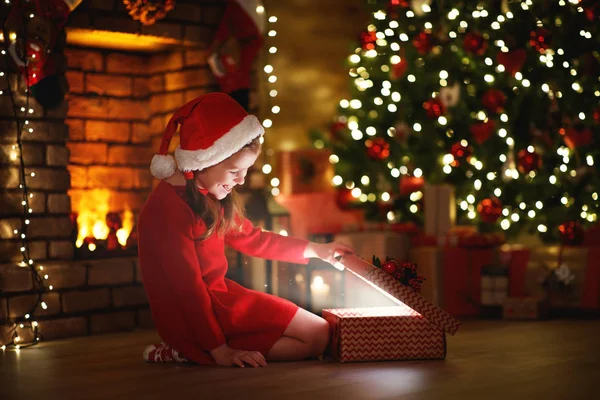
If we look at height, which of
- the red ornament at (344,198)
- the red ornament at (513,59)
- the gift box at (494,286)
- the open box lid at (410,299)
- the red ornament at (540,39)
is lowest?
the gift box at (494,286)

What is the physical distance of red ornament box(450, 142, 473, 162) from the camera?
203 inches

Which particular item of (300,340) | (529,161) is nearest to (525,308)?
(529,161)

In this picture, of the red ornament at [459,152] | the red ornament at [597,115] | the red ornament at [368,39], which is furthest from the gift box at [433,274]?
the red ornament at [368,39]

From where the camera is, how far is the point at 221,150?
9.84 ft

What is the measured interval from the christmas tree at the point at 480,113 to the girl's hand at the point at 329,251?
1989 mm

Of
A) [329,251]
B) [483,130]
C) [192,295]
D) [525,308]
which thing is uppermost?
[483,130]

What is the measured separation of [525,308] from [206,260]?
1.89 metres

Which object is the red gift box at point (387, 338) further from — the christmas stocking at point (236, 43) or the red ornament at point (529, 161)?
the red ornament at point (529, 161)

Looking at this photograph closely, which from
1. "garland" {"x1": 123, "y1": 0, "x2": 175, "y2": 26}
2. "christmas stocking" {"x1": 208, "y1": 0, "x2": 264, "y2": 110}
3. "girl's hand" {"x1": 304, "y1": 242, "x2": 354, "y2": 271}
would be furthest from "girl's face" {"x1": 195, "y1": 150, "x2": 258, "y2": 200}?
"christmas stocking" {"x1": 208, "y1": 0, "x2": 264, "y2": 110}

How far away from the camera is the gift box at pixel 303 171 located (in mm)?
5723

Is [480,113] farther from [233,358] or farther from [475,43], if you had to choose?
[233,358]

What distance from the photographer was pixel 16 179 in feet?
12.4

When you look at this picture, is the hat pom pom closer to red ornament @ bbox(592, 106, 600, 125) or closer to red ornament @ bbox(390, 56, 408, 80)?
red ornament @ bbox(390, 56, 408, 80)

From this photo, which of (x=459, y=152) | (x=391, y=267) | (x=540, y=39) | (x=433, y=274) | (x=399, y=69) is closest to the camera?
(x=391, y=267)
